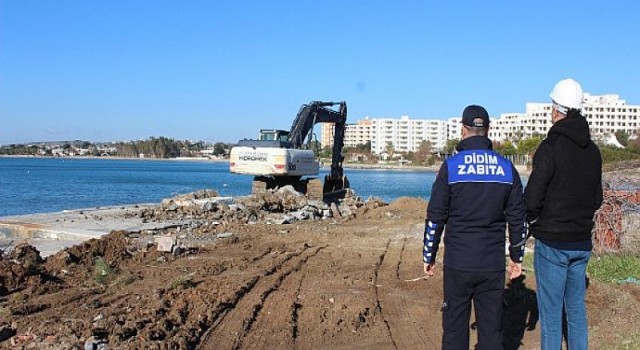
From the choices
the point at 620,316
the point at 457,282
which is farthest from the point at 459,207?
the point at 620,316

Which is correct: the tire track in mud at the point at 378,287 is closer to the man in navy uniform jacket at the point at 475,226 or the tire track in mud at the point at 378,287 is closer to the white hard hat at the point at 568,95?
the man in navy uniform jacket at the point at 475,226

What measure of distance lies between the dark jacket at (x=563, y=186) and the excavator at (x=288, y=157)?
789 inches

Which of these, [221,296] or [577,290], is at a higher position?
[577,290]

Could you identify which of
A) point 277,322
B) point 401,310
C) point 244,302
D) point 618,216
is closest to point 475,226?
point 277,322

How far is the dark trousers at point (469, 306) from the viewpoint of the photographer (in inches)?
192

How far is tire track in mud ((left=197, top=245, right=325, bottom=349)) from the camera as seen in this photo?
21.2ft

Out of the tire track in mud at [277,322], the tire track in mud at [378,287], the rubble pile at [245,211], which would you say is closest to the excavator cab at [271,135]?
the rubble pile at [245,211]

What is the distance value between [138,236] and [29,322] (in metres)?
8.55

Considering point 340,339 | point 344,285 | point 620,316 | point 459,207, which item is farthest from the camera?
point 344,285

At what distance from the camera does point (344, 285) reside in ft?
30.9

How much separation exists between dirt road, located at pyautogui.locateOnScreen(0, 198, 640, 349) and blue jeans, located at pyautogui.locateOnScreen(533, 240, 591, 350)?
1369mm

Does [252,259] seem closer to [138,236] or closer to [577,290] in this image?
[138,236]

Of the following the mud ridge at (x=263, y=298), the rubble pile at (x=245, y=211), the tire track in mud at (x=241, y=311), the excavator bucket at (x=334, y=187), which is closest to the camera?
the tire track in mud at (x=241, y=311)

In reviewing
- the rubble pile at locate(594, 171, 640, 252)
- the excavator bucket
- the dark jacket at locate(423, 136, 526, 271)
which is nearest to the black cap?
the dark jacket at locate(423, 136, 526, 271)
